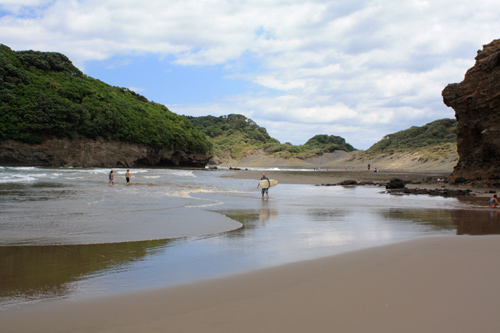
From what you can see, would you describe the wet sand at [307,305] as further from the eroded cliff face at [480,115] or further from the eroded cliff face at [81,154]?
the eroded cliff face at [81,154]

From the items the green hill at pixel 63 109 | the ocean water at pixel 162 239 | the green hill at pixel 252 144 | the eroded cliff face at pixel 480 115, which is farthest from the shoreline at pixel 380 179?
the green hill at pixel 252 144

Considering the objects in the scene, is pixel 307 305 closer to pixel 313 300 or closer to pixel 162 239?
pixel 313 300

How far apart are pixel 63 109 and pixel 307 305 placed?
185 feet

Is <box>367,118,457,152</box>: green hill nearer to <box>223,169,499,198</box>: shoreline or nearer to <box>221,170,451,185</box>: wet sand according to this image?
<box>221,170,451,185</box>: wet sand

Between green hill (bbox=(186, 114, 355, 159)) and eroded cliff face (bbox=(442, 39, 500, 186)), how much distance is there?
10654 centimetres

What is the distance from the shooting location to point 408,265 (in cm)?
523

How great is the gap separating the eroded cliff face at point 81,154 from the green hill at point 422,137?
2261 inches

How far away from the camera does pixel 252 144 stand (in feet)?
536

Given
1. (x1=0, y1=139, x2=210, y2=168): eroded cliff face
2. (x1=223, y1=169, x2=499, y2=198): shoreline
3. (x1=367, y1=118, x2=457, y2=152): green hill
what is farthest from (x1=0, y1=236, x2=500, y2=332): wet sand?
(x1=367, y1=118, x2=457, y2=152): green hill

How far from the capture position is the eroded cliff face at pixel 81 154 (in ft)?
156

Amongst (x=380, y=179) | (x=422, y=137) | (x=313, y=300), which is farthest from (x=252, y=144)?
(x=313, y=300)

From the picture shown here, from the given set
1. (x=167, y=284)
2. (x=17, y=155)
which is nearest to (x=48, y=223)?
(x=167, y=284)

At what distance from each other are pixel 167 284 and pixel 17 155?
53241 millimetres

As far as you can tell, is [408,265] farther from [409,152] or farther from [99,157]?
[409,152]
